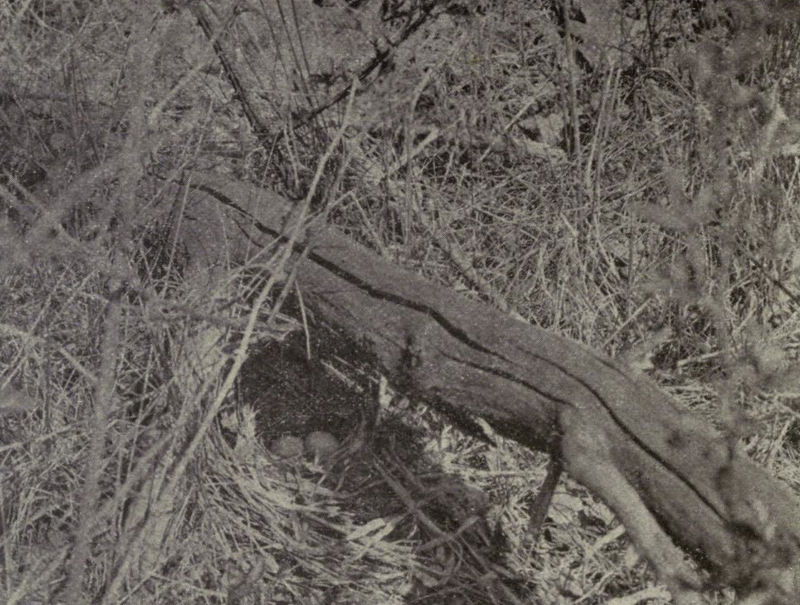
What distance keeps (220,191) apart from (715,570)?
1.44 metres

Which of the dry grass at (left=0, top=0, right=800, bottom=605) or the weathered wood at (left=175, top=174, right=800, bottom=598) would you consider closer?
the weathered wood at (left=175, top=174, right=800, bottom=598)

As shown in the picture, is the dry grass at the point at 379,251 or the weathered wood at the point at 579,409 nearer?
the weathered wood at the point at 579,409

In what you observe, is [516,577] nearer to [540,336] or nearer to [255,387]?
[540,336]

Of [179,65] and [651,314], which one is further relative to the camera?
[179,65]

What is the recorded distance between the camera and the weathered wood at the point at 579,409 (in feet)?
5.57

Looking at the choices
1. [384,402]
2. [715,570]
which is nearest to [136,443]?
[384,402]

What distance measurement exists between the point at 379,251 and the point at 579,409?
894mm

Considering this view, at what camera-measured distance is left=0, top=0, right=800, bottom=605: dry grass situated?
200cm

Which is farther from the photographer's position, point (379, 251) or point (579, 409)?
point (379, 251)

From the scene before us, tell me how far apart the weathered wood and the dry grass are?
0.40 feet

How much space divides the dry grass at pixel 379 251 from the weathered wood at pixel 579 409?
0.40ft

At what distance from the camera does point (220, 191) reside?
238cm

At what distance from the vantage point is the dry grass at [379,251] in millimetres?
1996

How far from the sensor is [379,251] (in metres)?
2.52
